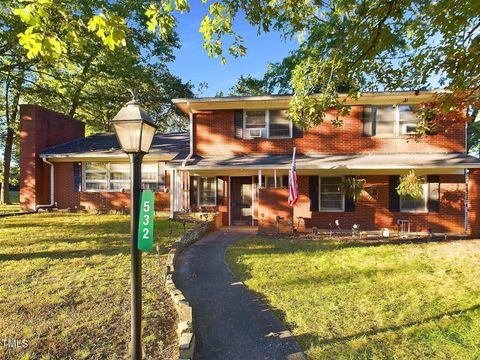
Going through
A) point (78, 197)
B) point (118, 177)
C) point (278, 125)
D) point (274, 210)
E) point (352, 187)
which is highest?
point (278, 125)

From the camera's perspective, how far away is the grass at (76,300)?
3887 millimetres

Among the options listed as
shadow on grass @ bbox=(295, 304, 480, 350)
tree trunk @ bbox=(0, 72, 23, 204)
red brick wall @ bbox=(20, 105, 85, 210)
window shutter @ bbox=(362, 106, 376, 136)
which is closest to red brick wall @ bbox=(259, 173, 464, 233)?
window shutter @ bbox=(362, 106, 376, 136)

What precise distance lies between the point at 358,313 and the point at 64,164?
57.1ft

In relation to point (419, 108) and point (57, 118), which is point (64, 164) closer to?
point (57, 118)

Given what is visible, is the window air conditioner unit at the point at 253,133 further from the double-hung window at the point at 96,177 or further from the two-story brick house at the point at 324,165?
the double-hung window at the point at 96,177

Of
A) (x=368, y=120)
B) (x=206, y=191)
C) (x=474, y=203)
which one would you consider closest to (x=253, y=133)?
(x=206, y=191)

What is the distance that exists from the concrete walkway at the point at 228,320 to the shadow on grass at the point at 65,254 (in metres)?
1.99

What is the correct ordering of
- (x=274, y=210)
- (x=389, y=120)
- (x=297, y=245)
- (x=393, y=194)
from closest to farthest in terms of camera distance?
Answer: 1. (x=297, y=245)
2. (x=274, y=210)
3. (x=389, y=120)
4. (x=393, y=194)

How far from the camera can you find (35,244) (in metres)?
8.98

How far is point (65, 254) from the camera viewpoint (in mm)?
7965

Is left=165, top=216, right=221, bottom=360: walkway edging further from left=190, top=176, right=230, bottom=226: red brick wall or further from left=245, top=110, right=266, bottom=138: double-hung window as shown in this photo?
left=245, top=110, right=266, bottom=138: double-hung window

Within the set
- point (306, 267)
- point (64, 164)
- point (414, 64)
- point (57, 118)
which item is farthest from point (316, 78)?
point (57, 118)

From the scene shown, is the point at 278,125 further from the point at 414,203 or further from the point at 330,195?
the point at 414,203

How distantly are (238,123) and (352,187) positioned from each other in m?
5.58
